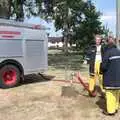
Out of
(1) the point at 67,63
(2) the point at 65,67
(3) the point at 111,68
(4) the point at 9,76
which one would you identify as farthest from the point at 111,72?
(1) the point at 67,63

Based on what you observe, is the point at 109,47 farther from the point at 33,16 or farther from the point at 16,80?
the point at 33,16

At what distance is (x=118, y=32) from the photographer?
12516 mm

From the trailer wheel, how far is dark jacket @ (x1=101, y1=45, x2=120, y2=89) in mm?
5195

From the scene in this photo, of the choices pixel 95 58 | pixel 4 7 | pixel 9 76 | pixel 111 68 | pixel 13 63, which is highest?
pixel 4 7

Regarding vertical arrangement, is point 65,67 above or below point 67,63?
above

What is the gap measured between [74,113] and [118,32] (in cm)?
302

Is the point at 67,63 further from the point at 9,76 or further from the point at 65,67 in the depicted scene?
the point at 9,76

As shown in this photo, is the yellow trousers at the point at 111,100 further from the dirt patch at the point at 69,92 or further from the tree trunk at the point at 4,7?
the tree trunk at the point at 4,7

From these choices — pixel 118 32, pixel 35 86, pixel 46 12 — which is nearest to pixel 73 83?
pixel 35 86

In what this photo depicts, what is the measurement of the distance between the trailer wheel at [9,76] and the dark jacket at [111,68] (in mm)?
5195

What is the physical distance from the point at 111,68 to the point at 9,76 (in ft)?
17.8

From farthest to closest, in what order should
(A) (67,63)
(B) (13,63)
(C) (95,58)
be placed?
(A) (67,63) < (B) (13,63) < (C) (95,58)

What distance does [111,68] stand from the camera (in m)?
10.3

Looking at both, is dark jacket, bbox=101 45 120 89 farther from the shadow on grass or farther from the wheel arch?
the shadow on grass
